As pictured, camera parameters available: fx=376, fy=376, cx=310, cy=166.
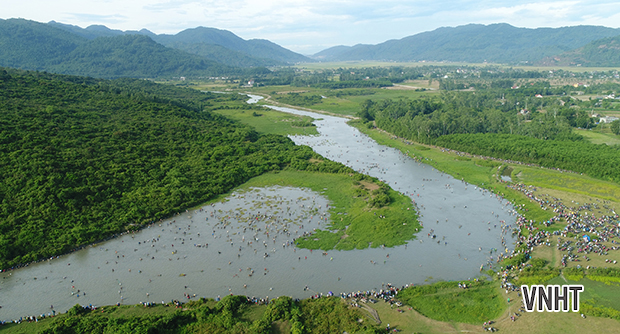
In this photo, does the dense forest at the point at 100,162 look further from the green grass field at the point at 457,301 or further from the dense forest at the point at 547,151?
the green grass field at the point at 457,301

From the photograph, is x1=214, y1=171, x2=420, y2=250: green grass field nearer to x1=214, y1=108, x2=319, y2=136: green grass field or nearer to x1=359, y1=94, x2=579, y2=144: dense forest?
x1=359, y1=94, x2=579, y2=144: dense forest

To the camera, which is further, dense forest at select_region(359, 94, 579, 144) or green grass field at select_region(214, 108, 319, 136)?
green grass field at select_region(214, 108, 319, 136)

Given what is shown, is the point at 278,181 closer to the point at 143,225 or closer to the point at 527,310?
the point at 143,225

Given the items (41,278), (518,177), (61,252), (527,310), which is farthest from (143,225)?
(518,177)

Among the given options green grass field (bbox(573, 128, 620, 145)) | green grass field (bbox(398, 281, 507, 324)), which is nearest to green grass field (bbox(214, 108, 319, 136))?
green grass field (bbox(573, 128, 620, 145))

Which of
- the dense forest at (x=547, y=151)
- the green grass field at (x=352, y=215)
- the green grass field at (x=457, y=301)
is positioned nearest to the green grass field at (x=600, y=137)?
the dense forest at (x=547, y=151)

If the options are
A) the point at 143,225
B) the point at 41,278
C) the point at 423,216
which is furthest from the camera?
the point at 423,216
